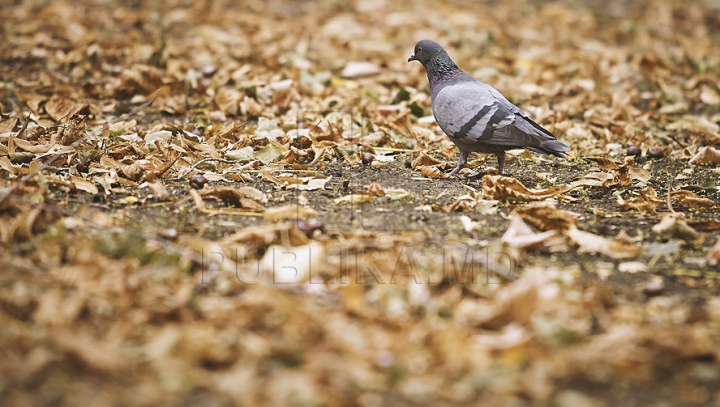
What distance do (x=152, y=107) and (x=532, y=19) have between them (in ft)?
18.9

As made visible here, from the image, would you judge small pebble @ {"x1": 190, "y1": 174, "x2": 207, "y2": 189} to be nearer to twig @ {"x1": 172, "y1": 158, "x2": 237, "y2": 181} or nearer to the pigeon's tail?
twig @ {"x1": 172, "y1": 158, "x2": 237, "y2": 181}

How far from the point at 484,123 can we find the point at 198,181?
5.51ft

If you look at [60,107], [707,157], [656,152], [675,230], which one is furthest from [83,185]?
[707,157]

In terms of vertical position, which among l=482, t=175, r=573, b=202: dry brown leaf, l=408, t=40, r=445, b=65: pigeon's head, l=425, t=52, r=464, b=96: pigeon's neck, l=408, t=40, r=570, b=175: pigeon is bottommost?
l=482, t=175, r=573, b=202: dry brown leaf

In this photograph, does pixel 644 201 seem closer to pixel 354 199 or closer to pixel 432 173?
pixel 432 173

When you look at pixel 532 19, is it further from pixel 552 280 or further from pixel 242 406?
pixel 242 406

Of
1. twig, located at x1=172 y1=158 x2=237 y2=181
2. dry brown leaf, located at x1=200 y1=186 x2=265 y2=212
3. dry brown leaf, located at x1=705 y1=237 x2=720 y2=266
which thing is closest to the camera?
dry brown leaf, located at x1=705 y1=237 x2=720 y2=266

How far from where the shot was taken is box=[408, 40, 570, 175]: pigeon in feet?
13.7

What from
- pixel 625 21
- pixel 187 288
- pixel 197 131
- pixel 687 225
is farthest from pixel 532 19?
pixel 187 288

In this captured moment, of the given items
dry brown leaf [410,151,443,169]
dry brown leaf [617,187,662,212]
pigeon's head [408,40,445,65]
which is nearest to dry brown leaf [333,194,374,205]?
dry brown leaf [410,151,443,169]

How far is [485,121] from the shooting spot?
4277 millimetres

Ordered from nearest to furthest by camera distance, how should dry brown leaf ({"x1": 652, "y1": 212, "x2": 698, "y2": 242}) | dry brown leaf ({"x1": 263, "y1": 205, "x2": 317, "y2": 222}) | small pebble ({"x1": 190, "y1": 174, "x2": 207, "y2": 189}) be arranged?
dry brown leaf ({"x1": 652, "y1": 212, "x2": 698, "y2": 242}) < dry brown leaf ({"x1": 263, "y1": 205, "x2": 317, "y2": 222}) < small pebble ({"x1": 190, "y1": 174, "x2": 207, "y2": 189})

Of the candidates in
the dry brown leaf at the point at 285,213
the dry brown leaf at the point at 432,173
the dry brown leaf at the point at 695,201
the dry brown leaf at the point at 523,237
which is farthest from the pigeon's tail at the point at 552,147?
the dry brown leaf at the point at 285,213

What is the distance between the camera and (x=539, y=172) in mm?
4719
